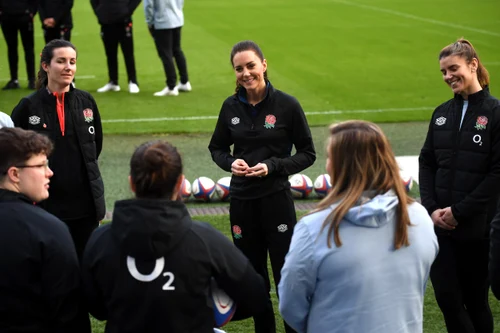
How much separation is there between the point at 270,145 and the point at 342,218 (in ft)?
7.31

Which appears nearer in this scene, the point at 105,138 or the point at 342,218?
the point at 342,218

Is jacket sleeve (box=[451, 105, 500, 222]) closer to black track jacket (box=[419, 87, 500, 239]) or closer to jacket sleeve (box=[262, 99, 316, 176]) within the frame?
black track jacket (box=[419, 87, 500, 239])

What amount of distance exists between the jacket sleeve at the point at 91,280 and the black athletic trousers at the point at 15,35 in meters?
11.9

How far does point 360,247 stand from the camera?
354cm

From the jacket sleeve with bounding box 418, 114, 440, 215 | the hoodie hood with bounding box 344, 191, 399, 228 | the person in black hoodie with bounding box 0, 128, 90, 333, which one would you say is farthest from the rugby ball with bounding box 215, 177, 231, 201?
the hoodie hood with bounding box 344, 191, 399, 228

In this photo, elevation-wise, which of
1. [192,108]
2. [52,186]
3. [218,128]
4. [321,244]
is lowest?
[192,108]

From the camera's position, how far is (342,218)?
11.7 feet

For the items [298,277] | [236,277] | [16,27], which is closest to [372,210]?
[298,277]

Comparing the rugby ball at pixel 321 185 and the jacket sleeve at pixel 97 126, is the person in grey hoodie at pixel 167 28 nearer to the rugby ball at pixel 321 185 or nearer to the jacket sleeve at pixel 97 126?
the rugby ball at pixel 321 185

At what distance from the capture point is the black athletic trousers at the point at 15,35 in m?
14.8

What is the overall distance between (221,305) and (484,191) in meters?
2.23

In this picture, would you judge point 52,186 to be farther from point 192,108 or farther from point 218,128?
point 192,108

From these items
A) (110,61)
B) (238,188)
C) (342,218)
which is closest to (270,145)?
(238,188)

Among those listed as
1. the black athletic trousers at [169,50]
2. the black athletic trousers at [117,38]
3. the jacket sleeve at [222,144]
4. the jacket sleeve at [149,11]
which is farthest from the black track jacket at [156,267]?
the black athletic trousers at [117,38]
